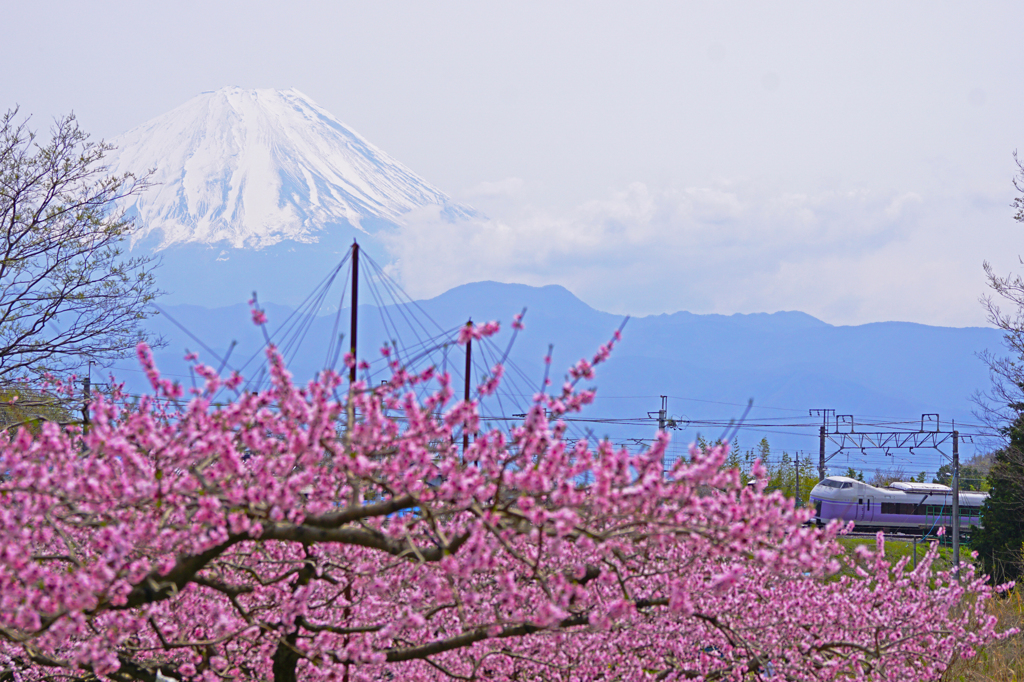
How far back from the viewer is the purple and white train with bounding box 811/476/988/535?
39562mm

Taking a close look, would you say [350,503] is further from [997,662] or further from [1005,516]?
[1005,516]

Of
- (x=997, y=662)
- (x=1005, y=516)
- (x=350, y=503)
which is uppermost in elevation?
(x=350, y=503)

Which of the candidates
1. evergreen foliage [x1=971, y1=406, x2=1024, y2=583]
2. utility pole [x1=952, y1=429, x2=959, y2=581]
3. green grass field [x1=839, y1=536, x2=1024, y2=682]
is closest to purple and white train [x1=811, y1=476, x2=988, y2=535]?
utility pole [x1=952, y1=429, x2=959, y2=581]

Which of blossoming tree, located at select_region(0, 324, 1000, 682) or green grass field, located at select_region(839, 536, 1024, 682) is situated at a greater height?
blossoming tree, located at select_region(0, 324, 1000, 682)

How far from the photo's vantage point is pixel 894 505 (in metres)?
40.4

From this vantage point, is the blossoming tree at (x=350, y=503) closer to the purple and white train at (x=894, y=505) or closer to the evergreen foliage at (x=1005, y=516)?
the evergreen foliage at (x=1005, y=516)

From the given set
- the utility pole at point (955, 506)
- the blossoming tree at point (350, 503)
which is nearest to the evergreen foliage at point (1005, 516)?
the utility pole at point (955, 506)

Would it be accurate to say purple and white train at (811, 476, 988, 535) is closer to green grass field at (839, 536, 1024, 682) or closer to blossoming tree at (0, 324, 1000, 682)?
green grass field at (839, 536, 1024, 682)

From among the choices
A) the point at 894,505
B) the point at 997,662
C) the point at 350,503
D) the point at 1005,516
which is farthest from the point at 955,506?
the point at 350,503

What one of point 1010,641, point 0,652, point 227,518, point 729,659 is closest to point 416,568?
point 227,518

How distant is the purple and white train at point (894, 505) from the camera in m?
39.6

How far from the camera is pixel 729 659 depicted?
8.10 m

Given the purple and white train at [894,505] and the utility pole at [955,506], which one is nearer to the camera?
the utility pole at [955,506]

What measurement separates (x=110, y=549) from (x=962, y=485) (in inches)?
2119
